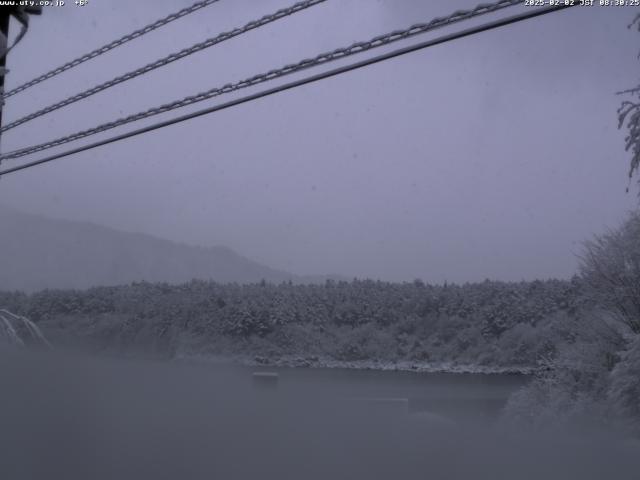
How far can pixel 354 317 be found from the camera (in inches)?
1935

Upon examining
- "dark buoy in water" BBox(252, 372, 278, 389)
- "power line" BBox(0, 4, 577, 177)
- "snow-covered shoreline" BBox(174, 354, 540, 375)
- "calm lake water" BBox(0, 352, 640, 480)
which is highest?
"power line" BBox(0, 4, 577, 177)

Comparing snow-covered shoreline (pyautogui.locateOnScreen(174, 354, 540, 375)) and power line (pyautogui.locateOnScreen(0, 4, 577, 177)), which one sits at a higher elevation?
power line (pyautogui.locateOnScreen(0, 4, 577, 177))

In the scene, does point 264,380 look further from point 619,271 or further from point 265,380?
point 619,271

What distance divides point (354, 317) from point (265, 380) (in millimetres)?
44537

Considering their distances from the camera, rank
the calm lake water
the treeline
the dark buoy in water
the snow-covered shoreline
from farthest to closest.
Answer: the snow-covered shoreline, the treeline, the dark buoy in water, the calm lake water

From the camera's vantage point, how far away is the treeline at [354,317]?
34.6 meters

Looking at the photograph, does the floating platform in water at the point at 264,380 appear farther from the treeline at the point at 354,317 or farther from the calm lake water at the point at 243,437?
the treeline at the point at 354,317

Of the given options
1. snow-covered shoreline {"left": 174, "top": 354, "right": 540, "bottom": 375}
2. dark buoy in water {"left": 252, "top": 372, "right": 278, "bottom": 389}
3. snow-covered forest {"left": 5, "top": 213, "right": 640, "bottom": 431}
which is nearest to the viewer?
dark buoy in water {"left": 252, "top": 372, "right": 278, "bottom": 389}

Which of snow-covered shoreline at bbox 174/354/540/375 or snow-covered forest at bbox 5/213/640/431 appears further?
snow-covered shoreline at bbox 174/354/540/375

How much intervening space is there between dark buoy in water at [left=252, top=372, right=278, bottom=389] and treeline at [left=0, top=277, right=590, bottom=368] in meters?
24.9

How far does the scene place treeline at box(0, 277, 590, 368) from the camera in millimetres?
34562

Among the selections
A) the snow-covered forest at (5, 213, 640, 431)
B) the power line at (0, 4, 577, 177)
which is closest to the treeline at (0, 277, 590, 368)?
the snow-covered forest at (5, 213, 640, 431)

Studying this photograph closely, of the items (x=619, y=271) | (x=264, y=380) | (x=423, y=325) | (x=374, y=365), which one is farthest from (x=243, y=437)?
(x=423, y=325)

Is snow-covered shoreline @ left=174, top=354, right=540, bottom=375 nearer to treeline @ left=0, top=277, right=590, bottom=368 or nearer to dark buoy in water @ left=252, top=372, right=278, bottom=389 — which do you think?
treeline @ left=0, top=277, right=590, bottom=368
